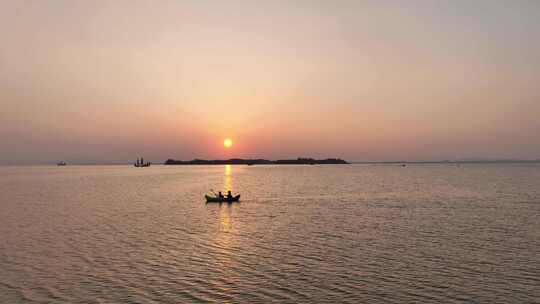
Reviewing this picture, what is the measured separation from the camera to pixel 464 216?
186ft

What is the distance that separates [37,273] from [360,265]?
76.4 feet

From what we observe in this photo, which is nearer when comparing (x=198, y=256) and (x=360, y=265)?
(x=360, y=265)

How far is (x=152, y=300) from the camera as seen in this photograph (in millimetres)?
23094

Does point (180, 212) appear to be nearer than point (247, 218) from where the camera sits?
No

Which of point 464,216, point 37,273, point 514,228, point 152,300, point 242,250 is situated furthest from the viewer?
point 464,216

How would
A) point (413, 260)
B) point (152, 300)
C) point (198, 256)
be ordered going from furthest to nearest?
point (198, 256)
point (413, 260)
point (152, 300)

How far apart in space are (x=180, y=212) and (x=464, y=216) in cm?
4220

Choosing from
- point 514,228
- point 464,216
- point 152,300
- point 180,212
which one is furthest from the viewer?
point 180,212

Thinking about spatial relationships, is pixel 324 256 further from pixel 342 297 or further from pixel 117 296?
pixel 117 296

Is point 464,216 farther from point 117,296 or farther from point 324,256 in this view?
point 117,296

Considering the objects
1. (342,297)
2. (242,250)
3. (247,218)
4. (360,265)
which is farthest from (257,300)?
(247,218)

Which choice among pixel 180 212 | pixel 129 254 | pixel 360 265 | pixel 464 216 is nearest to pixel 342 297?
pixel 360 265

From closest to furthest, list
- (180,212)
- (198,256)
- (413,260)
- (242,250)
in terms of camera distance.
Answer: (413,260), (198,256), (242,250), (180,212)

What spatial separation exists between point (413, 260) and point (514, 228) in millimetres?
21990
